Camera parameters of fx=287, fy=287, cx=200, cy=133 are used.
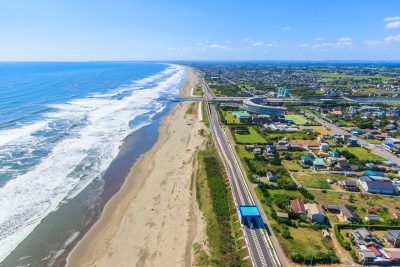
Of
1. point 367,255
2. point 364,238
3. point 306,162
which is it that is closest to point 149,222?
point 367,255

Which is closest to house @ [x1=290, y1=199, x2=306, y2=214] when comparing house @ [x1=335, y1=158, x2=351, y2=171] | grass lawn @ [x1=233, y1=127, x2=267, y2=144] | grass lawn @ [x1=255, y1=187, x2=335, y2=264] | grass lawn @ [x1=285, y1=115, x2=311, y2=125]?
grass lawn @ [x1=255, y1=187, x2=335, y2=264]

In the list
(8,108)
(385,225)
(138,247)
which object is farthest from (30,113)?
(385,225)

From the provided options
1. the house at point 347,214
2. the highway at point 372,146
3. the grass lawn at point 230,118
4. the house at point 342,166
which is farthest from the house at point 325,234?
the grass lawn at point 230,118

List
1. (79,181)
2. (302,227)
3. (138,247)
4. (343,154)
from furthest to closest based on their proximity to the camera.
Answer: (343,154) < (79,181) < (302,227) < (138,247)

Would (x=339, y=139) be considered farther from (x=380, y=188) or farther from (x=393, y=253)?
(x=393, y=253)

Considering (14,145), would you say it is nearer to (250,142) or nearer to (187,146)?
(187,146)

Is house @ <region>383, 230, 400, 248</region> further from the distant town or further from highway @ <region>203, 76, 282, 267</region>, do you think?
highway @ <region>203, 76, 282, 267</region>

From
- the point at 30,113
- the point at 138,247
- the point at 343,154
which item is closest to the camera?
the point at 138,247
